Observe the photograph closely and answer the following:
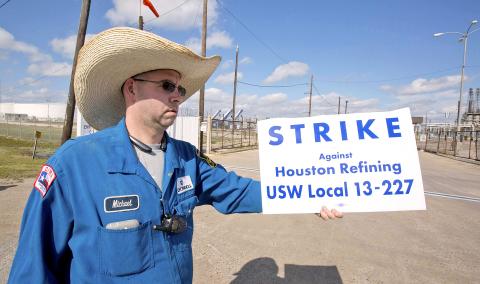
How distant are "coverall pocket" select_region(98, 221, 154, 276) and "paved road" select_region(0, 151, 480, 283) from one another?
2035 millimetres

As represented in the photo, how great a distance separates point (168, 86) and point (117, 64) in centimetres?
33

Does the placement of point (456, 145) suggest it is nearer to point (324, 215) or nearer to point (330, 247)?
point (330, 247)

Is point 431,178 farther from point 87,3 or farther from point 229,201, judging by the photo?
point 87,3

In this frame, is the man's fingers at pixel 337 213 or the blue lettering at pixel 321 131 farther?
the blue lettering at pixel 321 131

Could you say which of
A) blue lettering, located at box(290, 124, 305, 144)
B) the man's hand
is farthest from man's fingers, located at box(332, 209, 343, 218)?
blue lettering, located at box(290, 124, 305, 144)

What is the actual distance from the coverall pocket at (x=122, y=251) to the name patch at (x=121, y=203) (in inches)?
3.6

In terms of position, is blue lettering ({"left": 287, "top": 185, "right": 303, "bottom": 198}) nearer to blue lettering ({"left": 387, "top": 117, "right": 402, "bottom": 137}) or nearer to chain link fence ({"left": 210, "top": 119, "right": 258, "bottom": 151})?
blue lettering ({"left": 387, "top": 117, "right": 402, "bottom": 137})

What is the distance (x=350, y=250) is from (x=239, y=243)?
5.15 feet

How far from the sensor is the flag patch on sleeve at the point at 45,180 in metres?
1.27

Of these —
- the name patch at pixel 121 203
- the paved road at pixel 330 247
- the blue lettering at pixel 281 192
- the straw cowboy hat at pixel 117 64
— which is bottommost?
the paved road at pixel 330 247

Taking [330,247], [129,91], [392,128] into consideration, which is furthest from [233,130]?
[129,91]

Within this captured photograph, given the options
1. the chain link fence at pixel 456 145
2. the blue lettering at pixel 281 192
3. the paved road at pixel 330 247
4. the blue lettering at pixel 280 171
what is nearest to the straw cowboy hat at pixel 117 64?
the blue lettering at pixel 280 171

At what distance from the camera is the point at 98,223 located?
1285mm

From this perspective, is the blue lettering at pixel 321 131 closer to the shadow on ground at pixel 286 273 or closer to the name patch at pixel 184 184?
the name patch at pixel 184 184
